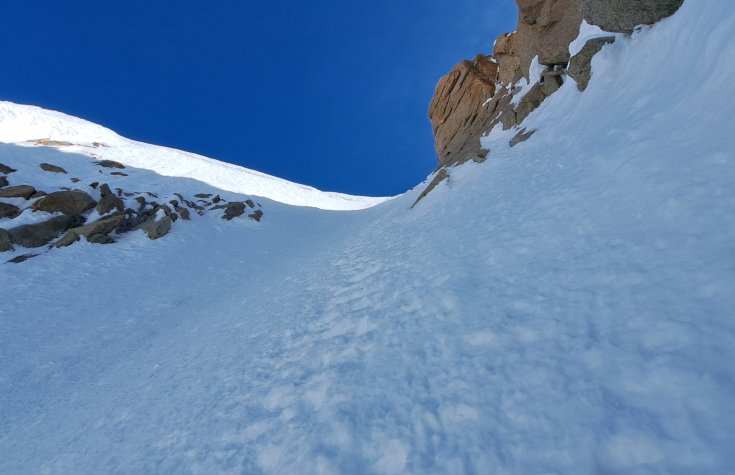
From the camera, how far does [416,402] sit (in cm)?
386

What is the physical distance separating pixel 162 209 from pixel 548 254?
2397 cm

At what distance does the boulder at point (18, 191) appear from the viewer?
19044 mm

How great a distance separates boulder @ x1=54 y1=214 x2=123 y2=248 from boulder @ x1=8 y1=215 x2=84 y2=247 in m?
0.78

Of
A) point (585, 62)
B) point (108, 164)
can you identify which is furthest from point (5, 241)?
point (585, 62)

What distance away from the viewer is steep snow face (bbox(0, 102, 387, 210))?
38.2 meters

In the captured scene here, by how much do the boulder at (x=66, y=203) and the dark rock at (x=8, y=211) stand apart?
0.77m

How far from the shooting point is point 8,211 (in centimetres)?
1784

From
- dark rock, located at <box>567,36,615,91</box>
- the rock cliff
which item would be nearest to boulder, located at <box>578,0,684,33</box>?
the rock cliff

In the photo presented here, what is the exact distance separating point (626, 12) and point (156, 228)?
23.1 m

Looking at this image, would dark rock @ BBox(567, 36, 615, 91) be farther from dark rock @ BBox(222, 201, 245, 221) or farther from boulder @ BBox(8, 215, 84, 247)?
boulder @ BBox(8, 215, 84, 247)

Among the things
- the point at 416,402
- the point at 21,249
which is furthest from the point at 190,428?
the point at 21,249

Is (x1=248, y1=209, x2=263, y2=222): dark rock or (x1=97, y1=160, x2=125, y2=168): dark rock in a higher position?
(x1=97, y1=160, x2=125, y2=168): dark rock

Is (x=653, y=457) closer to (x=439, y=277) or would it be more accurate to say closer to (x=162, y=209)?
(x=439, y=277)

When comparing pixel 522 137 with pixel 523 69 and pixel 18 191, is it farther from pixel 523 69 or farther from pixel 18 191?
pixel 18 191
